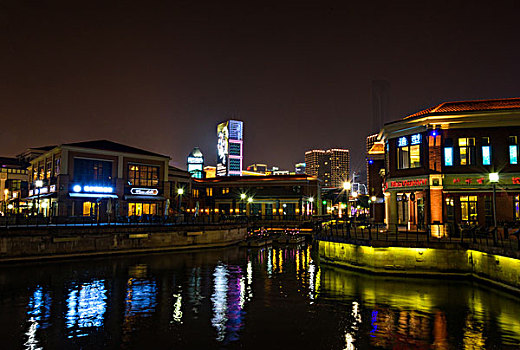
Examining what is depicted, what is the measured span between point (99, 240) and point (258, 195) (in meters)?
54.1

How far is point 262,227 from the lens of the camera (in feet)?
263

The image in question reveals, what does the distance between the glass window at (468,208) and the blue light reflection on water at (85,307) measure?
28.8m

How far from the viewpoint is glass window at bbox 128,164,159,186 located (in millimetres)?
65562

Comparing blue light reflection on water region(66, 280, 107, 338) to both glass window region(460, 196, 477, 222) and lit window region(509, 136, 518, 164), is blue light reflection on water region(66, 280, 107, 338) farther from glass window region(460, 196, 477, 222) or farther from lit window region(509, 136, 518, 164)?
lit window region(509, 136, 518, 164)

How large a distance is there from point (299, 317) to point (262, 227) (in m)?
59.2

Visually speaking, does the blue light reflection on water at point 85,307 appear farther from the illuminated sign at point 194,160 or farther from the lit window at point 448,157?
the illuminated sign at point 194,160

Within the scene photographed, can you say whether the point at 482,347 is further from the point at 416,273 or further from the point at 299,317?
the point at 416,273

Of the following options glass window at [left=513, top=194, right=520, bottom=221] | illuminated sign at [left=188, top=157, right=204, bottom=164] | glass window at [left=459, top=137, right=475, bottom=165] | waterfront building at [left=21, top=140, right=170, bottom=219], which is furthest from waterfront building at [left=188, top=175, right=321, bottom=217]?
illuminated sign at [left=188, top=157, right=204, bottom=164]

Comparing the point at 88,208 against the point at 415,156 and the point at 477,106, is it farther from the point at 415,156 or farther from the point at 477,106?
the point at 477,106

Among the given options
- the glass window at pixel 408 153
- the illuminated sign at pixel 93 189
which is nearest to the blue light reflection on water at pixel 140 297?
the glass window at pixel 408 153

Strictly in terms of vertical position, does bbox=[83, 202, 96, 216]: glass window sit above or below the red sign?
below

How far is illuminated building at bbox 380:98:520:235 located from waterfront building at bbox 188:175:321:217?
54886 mm

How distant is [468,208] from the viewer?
35.9m

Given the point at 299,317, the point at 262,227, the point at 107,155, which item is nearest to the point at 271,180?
the point at 262,227
